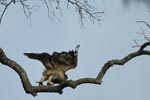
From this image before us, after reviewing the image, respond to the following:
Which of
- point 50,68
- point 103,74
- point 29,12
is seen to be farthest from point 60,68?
point 29,12

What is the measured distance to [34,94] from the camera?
4.14 meters

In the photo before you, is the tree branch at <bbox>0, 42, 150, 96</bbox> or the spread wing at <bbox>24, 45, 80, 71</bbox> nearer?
the tree branch at <bbox>0, 42, 150, 96</bbox>

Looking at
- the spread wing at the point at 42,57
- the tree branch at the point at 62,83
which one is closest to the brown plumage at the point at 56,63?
the spread wing at the point at 42,57

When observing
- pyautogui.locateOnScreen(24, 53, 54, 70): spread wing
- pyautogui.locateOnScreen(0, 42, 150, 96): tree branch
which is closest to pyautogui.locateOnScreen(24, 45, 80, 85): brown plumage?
pyautogui.locateOnScreen(24, 53, 54, 70): spread wing

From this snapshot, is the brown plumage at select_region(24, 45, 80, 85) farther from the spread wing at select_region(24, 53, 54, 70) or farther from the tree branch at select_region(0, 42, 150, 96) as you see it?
the tree branch at select_region(0, 42, 150, 96)

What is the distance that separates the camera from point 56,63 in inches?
171

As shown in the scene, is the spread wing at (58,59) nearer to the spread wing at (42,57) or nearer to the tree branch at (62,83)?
the spread wing at (42,57)

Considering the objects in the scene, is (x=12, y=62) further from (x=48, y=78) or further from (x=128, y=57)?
(x=128, y=57)

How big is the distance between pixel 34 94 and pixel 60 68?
0.31 metres

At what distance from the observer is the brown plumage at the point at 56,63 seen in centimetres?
429

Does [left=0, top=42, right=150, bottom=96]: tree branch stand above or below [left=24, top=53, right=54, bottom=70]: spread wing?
below

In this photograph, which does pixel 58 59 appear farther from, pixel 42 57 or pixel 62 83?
pixel 62 83

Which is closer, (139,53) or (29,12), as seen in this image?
(139,53)

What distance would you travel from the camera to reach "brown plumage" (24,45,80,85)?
4293mm
